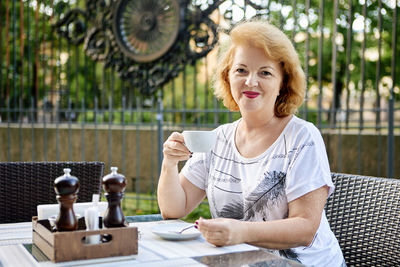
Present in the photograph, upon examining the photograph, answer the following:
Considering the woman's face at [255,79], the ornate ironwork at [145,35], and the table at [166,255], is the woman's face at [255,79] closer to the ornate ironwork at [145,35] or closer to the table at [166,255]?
the table at [166,255]

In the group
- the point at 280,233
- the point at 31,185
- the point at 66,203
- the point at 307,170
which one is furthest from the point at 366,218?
the point at 31,185

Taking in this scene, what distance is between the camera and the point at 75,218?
4.80ft

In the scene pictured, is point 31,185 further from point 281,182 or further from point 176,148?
point 281,182

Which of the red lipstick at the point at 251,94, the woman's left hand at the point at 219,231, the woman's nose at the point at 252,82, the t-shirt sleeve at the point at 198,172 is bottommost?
the woman's left hand at the point at 219,231

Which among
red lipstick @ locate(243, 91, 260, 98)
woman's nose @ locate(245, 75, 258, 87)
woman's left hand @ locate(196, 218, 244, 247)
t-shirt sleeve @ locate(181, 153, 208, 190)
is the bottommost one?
woman's left hand @ locate(196, 218, 244, 247)

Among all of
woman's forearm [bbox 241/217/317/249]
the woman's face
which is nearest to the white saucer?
woman's forearm [bbox 241/217/317/249]

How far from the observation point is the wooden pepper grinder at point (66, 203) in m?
1.44

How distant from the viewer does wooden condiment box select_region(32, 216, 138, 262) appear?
140 cm

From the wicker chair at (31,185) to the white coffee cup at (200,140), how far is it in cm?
87

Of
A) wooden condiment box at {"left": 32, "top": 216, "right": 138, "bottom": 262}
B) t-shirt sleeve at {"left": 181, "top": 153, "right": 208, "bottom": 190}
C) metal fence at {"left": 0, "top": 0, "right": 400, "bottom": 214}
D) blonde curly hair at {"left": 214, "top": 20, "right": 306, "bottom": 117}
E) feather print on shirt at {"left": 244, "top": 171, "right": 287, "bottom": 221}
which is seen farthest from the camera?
metal fence at {"left": 0, "top": 0, "right": 400, "bottom": 214}

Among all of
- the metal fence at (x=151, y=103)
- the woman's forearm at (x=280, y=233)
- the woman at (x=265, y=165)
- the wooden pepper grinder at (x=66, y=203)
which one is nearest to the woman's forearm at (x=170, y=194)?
the woman at (x=265, y=165)

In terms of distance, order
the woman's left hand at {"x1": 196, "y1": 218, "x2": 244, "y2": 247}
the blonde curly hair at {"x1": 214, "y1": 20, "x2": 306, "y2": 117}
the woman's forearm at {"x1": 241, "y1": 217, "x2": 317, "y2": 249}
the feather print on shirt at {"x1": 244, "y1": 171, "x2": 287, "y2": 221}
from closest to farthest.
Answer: the woman's left hand at {"x1": 196, "y1": 218, "x2": 244, "y2": 247} < the woman's forearm at {"x1": 241, "y1": 217, "x2": 317, "y2": 249} < the feather print on shirt at {"x1": 244, "y1": 171, "x2": 287, "y2": 221} < the blonde curly hair at {"x1": 214, "y1": 20, "x2": 306, "y2": 117}

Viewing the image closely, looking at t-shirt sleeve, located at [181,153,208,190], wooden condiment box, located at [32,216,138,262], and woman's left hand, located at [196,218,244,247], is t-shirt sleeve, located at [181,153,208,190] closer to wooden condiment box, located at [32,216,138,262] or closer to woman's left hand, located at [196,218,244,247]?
woman's left hand, located at [196,218,244,247]

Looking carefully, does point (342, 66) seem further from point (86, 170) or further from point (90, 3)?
point (86, 170)
